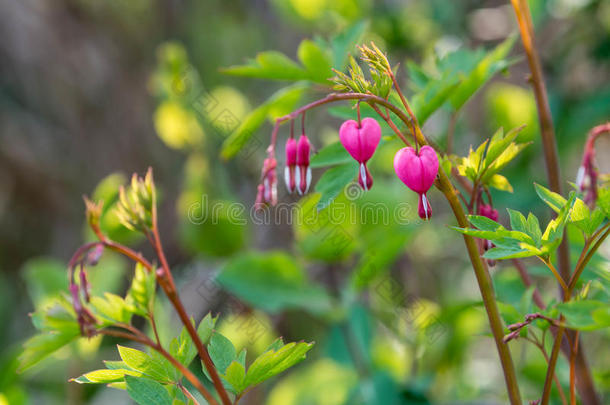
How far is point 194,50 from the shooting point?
98.3 inches

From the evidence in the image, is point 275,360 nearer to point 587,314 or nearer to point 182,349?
point 182,349

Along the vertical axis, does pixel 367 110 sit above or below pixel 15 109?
below

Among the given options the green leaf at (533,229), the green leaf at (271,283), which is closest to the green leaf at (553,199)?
the green leaf at (533,229)

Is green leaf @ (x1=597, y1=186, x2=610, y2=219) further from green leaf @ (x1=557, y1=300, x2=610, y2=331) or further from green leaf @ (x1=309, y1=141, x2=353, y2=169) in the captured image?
green leaf @ (x1=309, y1=141, x2=353, y2=169)

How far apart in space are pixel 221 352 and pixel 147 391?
72 millimetres

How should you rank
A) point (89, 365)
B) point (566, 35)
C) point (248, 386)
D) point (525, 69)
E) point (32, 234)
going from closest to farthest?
point (248, 386) → point (89, 365) → point (566, 35) → point (525, 69) → point (32, 234)

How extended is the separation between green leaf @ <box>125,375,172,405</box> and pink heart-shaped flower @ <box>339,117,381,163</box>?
0.28 m

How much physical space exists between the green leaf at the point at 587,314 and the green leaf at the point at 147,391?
342 millimetres

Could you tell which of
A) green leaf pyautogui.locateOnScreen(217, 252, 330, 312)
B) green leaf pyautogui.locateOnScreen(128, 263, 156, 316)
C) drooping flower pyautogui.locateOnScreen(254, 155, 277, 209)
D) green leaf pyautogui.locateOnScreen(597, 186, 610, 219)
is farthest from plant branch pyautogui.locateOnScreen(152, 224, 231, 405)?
green leaf pyautogui.locateOnScreen(217, 252, 330, 312)

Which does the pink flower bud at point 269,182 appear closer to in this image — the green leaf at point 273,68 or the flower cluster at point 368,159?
the flower cluster at point 368,159

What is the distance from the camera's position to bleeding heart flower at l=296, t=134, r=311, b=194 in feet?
1.90

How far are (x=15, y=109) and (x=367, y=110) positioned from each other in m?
1.91

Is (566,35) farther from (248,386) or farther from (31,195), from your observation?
(31,195)

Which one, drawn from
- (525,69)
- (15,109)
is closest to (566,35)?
(525,69)
